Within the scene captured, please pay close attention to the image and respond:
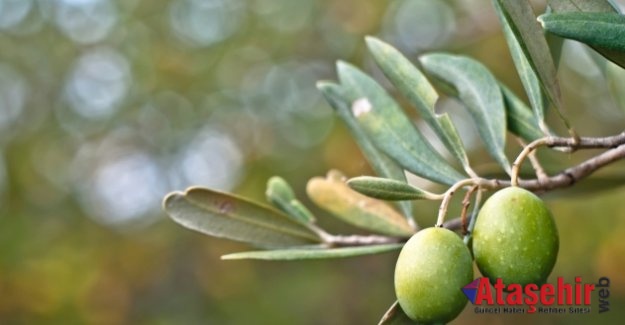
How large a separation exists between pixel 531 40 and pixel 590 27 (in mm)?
58

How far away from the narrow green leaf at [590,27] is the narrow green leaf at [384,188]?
19 cm

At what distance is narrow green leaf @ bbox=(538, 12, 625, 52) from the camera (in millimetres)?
607

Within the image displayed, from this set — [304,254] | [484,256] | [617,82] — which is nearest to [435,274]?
[484,256]

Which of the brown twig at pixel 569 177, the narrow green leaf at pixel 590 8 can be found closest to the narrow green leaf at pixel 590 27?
the narrow green leaf at pixel 590 8

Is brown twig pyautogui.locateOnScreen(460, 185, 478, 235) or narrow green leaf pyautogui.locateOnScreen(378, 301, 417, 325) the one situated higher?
brown twig pyautogui.locateOnScreen(460, 185, 478, 235)

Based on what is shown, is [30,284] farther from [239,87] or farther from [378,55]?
[378,55]

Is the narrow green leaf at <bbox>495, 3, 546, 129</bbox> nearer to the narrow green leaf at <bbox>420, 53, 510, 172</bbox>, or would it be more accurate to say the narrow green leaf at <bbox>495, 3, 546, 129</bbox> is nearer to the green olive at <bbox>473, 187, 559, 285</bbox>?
the narrow green leaf at <bbox>420, 53, 510, 172</bbox>

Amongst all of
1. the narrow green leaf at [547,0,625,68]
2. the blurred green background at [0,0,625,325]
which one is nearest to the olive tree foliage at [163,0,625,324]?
the narrow green leaf at [547,0,625,68]

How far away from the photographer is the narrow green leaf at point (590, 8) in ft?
2.08

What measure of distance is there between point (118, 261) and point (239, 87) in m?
1.06

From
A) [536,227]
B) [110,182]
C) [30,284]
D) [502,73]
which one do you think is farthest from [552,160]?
[110,182]

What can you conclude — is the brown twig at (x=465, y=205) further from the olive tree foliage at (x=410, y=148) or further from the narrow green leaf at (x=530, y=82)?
the narrow green leaf at (x=530, y=82)

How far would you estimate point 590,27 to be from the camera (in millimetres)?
609

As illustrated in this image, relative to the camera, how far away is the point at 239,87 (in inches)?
153
